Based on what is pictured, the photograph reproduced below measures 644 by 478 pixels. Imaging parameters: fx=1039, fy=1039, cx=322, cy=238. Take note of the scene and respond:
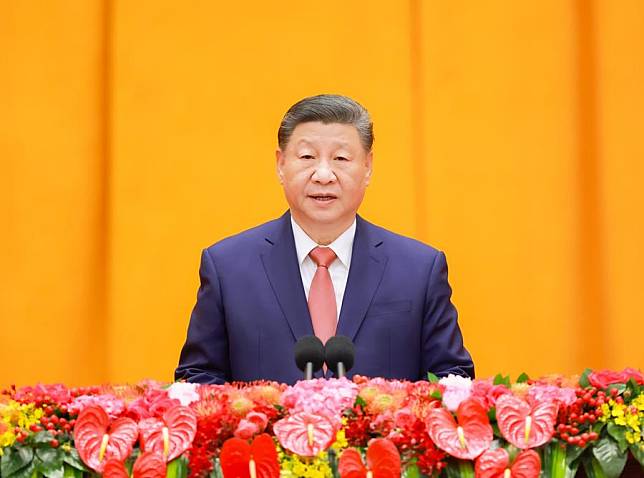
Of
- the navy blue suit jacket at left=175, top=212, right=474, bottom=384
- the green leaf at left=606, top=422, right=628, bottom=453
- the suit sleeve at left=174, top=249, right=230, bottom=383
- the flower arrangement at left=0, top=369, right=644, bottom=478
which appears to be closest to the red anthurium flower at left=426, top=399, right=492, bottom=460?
the flower arrangement at left=0, top=369, right=644, bottom=478

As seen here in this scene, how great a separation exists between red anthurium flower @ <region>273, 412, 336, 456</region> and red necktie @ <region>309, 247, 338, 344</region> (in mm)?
785

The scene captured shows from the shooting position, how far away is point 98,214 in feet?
11.6

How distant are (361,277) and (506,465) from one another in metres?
0.96

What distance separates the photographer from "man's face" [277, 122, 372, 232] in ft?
8.34

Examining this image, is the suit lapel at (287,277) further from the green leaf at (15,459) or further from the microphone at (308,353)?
the green leaf at (15,459)

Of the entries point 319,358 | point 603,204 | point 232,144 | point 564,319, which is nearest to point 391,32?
point 232,144

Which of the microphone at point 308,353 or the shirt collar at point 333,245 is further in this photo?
the shirt collar at point 333,245

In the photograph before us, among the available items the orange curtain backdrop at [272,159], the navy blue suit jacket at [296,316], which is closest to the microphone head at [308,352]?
the navy blue suit jacket at [296,316]

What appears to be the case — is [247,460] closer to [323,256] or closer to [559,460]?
[559,460]

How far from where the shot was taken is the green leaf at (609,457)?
1.71 m

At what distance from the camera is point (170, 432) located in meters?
1.71

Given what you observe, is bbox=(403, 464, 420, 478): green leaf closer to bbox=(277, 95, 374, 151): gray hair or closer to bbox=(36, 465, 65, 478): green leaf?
bbox=(36, 465, 65, 478): green leaf

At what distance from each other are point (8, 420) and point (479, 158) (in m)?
2.19

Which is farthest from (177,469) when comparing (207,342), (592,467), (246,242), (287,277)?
Answer: (246,242)
